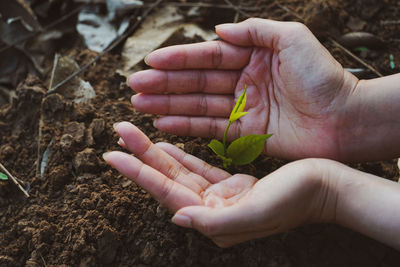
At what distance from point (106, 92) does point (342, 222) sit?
6.07 feet

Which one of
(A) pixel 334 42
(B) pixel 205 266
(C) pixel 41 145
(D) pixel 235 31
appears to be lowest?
(B) pixel 205 266

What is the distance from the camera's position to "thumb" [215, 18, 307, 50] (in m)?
2.12

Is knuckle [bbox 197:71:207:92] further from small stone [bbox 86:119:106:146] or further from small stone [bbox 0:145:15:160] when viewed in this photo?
small stone [bbox 0:145:15:160]

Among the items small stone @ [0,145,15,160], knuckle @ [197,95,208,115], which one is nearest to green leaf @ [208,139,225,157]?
knuckle @ [197,95,208,115]

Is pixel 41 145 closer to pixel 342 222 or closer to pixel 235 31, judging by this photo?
pixel 235 31

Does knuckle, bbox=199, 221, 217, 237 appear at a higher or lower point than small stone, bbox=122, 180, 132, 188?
higher

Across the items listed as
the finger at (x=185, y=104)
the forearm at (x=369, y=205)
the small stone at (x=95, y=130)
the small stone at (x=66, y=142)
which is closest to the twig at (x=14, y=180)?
the small stone at (x=66, y=142)

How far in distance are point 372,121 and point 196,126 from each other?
3.48 ft

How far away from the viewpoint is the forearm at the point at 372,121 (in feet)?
6.87

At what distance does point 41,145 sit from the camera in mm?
2404

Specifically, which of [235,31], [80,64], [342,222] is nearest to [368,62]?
[235,31]

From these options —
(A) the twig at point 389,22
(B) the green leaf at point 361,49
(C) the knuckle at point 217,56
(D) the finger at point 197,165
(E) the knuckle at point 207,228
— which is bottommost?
(D) the finger at point 197,165

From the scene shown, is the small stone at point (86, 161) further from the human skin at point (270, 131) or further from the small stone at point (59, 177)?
the human skin at point (270, 131)

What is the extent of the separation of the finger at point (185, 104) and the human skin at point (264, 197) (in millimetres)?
447
